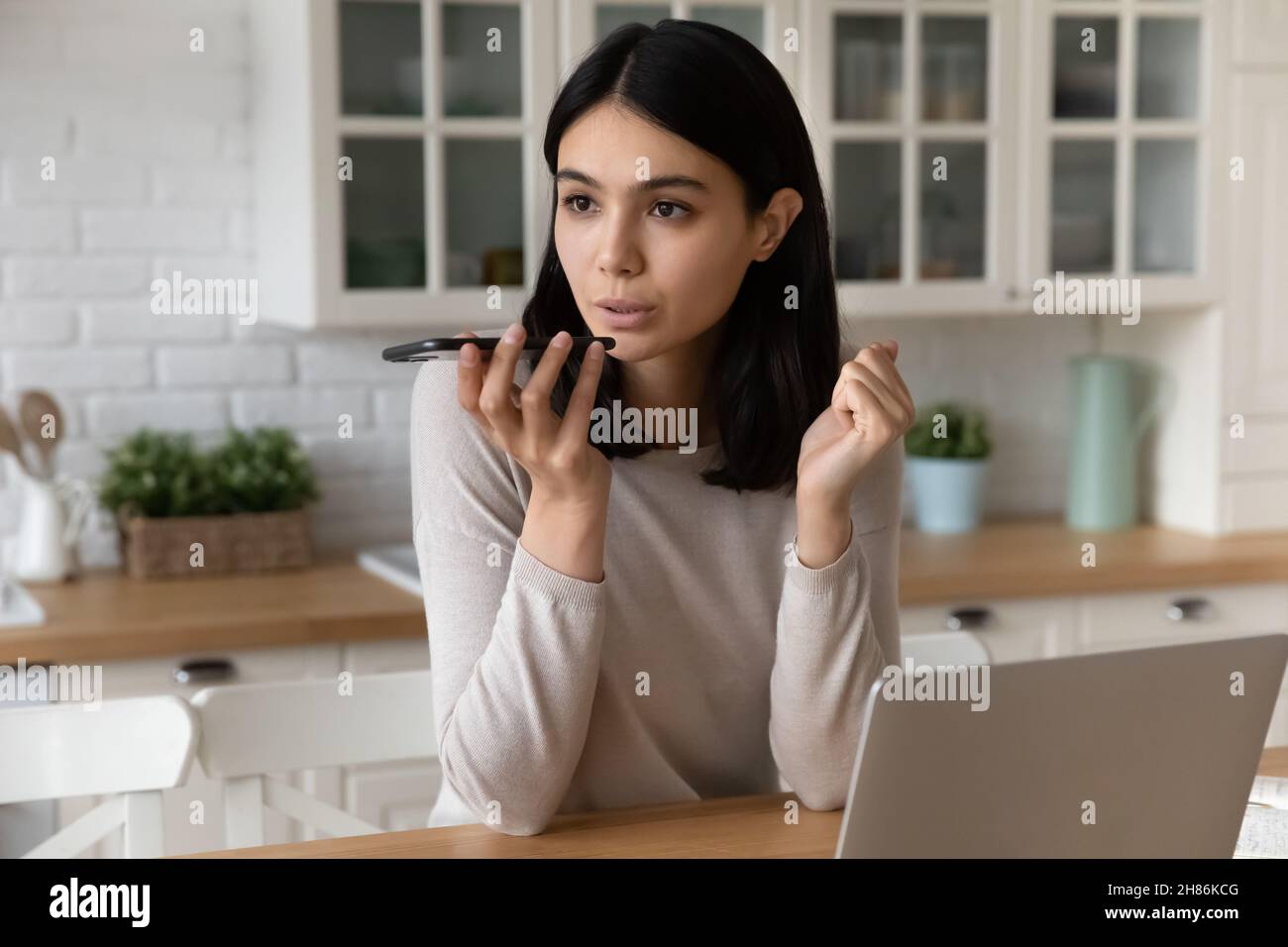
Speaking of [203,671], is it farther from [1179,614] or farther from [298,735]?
[1179,614]

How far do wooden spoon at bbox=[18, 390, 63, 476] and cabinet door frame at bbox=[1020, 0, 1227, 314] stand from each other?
1.74 meters

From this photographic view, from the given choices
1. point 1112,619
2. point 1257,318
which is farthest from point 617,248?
point 1257,318

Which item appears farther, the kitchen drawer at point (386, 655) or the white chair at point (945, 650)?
the kitchen drawer at point (386, 655)

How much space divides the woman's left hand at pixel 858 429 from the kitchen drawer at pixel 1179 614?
5.08 ft

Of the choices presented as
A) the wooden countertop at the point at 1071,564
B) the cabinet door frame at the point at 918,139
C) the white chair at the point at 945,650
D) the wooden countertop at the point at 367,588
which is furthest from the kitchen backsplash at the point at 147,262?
the white chair at the point at 945,650

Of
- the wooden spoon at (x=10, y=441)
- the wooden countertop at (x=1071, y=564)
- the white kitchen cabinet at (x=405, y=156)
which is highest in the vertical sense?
the white kitchen cabinet at (x=405, y=156)

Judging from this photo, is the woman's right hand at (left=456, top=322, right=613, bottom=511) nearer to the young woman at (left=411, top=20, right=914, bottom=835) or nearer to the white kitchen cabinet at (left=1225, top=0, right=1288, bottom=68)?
the young woman at (left=411, top=20, right=914, bottom=835)

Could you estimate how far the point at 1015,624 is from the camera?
8.87 feet

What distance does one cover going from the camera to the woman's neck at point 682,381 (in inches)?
60.6

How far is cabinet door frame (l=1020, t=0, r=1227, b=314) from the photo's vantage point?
9.47 feet

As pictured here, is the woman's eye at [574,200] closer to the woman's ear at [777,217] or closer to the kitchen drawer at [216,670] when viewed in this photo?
the woman's ear at [777,217]
